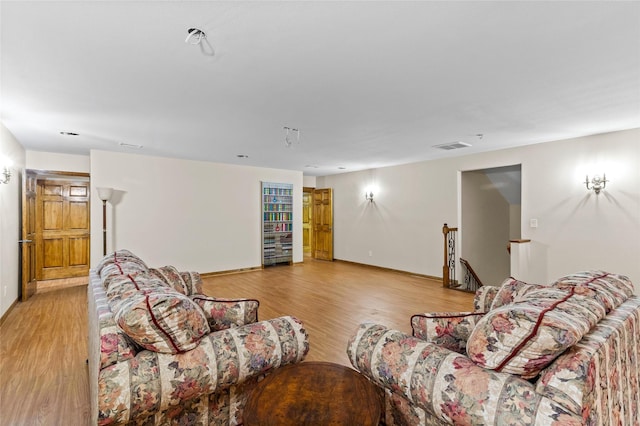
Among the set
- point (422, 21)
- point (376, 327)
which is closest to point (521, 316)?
point (376, 327)

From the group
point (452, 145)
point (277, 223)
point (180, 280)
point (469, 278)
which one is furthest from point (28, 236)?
point (469, 278)

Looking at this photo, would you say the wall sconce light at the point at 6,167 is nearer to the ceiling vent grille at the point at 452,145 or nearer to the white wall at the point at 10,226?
the white wall at the point at 10,226

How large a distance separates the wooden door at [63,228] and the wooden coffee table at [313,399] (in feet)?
21.1

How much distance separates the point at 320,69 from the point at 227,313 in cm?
176

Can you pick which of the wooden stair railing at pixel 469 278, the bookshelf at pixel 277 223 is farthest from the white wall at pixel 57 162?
the wooden stair railing at pixel 469 278

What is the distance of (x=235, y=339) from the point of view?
1.58 meters

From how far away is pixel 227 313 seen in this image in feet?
5.96

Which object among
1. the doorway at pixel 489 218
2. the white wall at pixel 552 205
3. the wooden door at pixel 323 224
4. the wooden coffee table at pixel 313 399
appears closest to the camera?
the wooden coffee table at pixel 313 399

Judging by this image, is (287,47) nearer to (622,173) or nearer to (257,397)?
(257,397)

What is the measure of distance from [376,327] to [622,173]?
434cm

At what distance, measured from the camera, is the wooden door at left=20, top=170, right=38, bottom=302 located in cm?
432

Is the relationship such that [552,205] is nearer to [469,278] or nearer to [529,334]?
[469,278]

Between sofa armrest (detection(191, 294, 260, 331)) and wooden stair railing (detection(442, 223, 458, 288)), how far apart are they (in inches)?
179

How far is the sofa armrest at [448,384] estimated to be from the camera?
1058 mm
